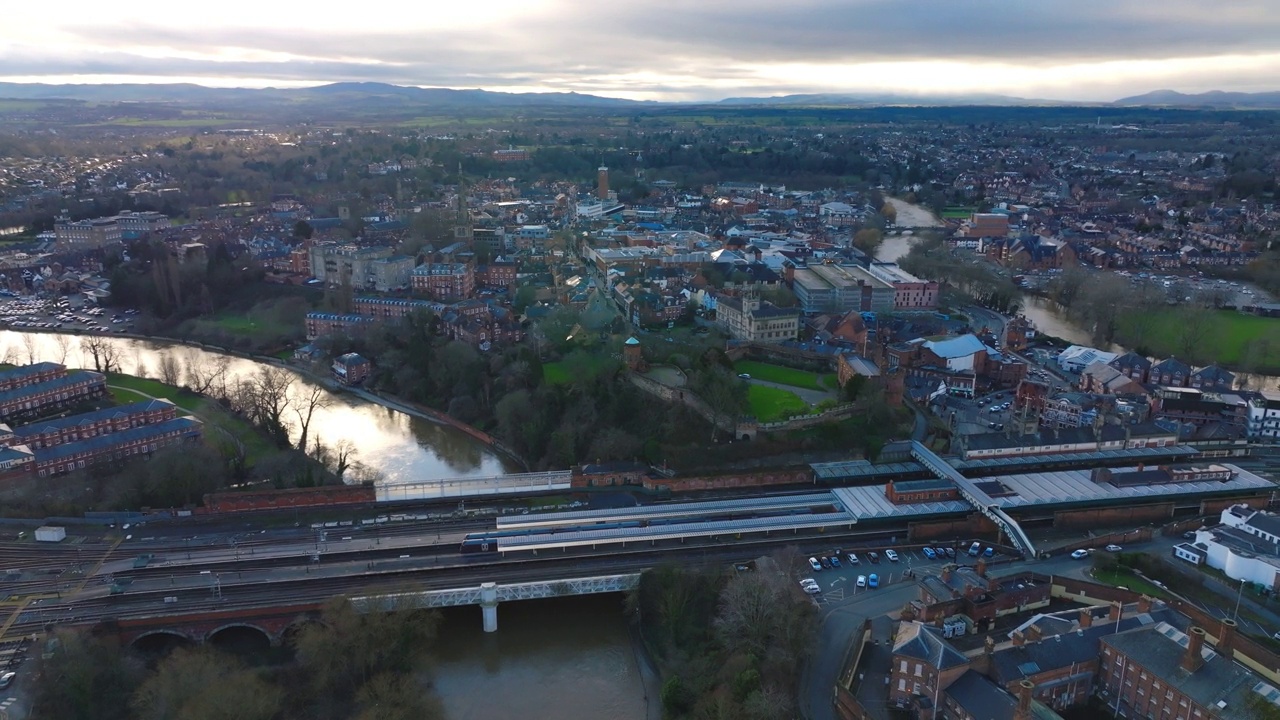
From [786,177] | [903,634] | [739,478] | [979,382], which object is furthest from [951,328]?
[786,177]

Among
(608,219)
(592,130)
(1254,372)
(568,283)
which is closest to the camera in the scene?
(1254,372)

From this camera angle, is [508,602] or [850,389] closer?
[508,602]

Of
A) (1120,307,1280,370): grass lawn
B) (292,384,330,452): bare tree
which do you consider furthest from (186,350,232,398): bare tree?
(1120,307,1280,370): grass lawn

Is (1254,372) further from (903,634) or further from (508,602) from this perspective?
(508,602)

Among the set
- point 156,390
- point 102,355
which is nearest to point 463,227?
point 102,355

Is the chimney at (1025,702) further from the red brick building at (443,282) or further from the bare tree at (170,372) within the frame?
the red brick building at (443,282)

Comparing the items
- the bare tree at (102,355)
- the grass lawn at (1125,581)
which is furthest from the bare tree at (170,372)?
the grass lawn at (1125,581)

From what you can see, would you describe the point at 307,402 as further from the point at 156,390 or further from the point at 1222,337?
the point at 1222,337

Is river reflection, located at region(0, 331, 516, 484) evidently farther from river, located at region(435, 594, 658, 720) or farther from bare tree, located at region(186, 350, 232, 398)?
river, located at region(435, 594, 658, 720)
